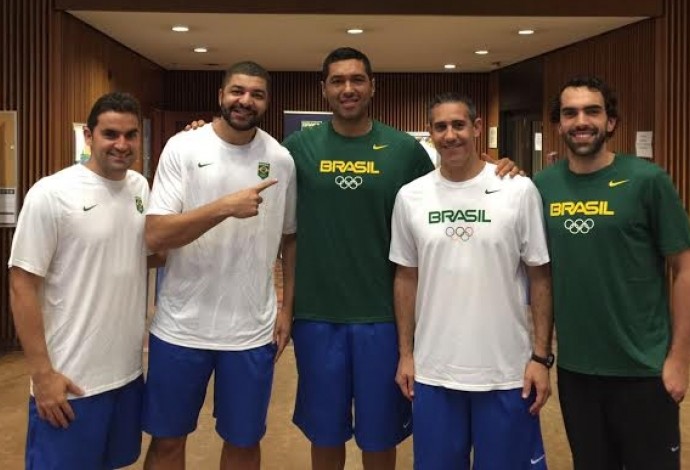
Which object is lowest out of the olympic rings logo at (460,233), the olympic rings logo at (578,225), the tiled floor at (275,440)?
the tiled floor at (275,440)

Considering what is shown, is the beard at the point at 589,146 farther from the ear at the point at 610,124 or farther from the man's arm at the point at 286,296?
the man's arm at the point at 286,296

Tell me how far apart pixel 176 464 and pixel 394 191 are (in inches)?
49.8

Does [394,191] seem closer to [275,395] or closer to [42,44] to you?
[275,395]

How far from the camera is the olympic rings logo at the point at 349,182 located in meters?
2.64

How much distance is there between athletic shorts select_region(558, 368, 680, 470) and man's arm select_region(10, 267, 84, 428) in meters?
1.61

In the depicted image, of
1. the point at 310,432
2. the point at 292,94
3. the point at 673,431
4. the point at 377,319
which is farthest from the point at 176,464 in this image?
the point at 292,94

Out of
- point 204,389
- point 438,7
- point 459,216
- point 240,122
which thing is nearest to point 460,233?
point 459,216

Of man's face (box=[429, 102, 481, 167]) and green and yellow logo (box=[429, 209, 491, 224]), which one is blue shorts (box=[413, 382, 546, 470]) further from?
man's face (box=[429, 102, 481, 167])

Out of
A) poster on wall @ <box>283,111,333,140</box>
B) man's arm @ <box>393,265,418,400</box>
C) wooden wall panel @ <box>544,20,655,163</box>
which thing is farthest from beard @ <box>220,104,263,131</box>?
poster on wall @ <box>283,111,333,140</box>

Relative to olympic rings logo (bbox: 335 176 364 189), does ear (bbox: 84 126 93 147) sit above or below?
above

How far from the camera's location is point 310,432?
2.73 metres

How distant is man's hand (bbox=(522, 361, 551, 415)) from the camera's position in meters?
2.34

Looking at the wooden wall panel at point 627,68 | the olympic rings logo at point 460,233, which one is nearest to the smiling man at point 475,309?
the olympic rings logo at point 460,233

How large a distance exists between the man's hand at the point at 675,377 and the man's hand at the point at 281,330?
1.30 meters
